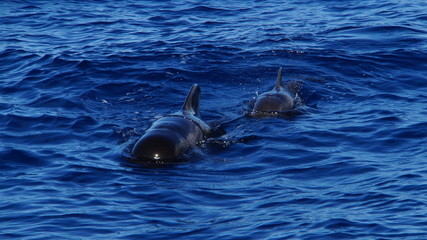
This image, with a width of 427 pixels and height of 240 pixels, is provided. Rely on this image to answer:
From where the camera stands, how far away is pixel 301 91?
→ 17188mm

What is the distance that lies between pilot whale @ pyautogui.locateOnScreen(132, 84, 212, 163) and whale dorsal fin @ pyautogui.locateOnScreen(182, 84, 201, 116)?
12 cm

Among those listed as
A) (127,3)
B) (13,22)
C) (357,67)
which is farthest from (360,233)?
(127,3)

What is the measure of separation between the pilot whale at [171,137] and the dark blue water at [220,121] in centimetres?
29

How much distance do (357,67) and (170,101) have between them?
5084 mm

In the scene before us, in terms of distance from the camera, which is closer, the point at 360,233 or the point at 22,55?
the point at 360,233

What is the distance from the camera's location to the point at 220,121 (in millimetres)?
15430

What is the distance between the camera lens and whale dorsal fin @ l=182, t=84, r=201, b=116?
48.4 feet

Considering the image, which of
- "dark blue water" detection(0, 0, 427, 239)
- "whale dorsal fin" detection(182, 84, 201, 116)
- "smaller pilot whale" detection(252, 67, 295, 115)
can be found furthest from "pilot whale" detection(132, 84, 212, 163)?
"smaller pilot whale" detection(252, 67, 295, 115)

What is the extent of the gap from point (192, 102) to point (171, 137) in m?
1.99

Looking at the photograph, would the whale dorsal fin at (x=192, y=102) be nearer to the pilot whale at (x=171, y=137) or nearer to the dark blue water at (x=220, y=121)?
the pilot whale at (x=171, y=137)

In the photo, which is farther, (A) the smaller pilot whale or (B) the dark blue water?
(A) the smaller pilot whale

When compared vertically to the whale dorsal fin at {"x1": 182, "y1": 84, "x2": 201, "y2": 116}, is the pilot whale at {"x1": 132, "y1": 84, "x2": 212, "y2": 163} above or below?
below

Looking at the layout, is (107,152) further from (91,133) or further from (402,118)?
(402,118)

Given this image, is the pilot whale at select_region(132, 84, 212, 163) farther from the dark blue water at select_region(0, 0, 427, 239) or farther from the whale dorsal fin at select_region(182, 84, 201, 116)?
the dark blue water at select_region(0, 0, 427, 239)
